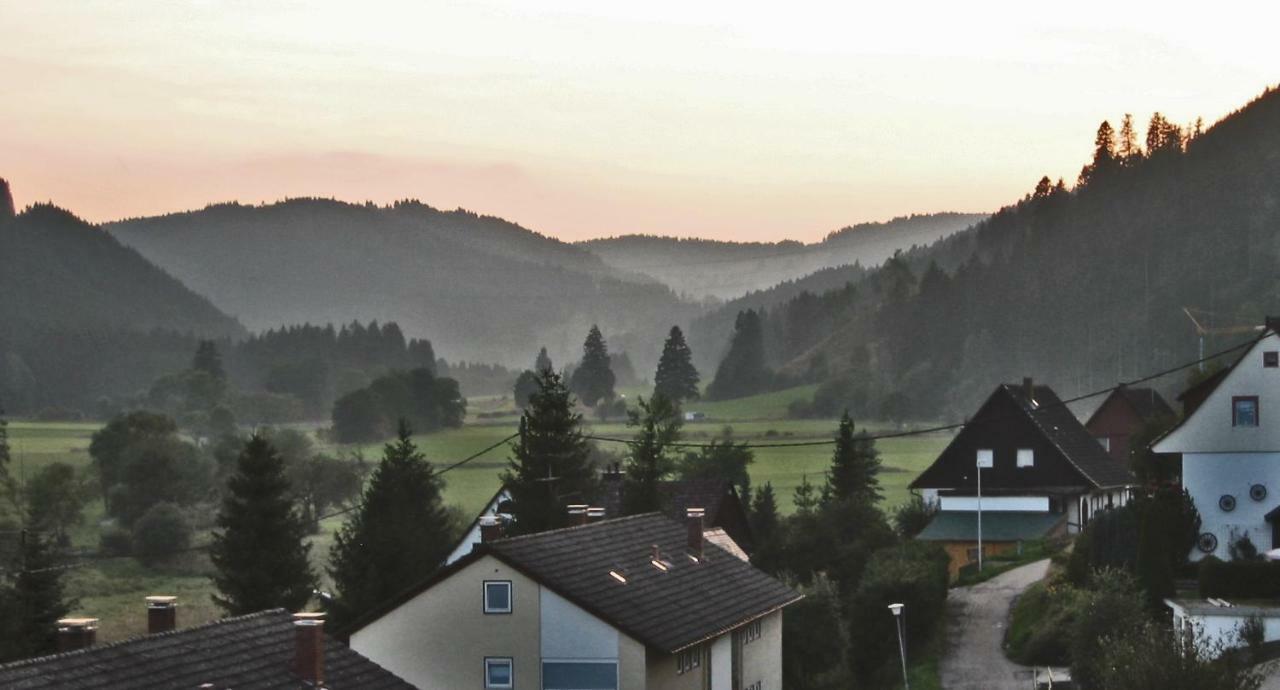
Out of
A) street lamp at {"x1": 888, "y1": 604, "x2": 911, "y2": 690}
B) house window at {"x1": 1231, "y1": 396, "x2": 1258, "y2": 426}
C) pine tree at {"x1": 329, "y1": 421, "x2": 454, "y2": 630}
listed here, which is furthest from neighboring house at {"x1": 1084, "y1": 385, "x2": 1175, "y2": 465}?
street lamp at {"x1": 888, "y1": 604, "x2": 911, "y2": 690}

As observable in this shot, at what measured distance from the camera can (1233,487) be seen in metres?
56.6

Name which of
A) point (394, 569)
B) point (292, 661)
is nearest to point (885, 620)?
point (394, 569)

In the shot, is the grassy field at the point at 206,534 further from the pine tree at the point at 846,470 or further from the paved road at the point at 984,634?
the paved road at the point at 984,634

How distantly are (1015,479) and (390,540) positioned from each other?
32.8m

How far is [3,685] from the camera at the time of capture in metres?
24.7

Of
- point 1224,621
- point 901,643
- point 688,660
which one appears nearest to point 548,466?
point 901,643

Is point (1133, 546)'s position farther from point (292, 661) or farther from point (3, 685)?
point (3, 685)

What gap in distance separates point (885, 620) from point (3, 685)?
34168 mm

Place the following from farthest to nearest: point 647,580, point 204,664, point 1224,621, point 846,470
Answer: point 846,470 → point 647,580 → point 1224,621 → point 204,664

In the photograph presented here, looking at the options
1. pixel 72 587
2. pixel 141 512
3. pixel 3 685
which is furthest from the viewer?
pixel 141 512

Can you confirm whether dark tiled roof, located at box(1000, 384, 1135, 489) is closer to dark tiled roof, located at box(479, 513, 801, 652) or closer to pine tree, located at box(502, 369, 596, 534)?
pine tree, located at box(502, 369, 596, 534)

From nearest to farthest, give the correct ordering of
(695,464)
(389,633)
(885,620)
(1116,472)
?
(389,633)
(885,620)
(1116,472)
(695,464)

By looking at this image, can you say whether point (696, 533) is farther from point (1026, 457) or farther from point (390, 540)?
point (1026, 457)

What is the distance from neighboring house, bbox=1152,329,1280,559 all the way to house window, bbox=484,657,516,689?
2253 centimetres
